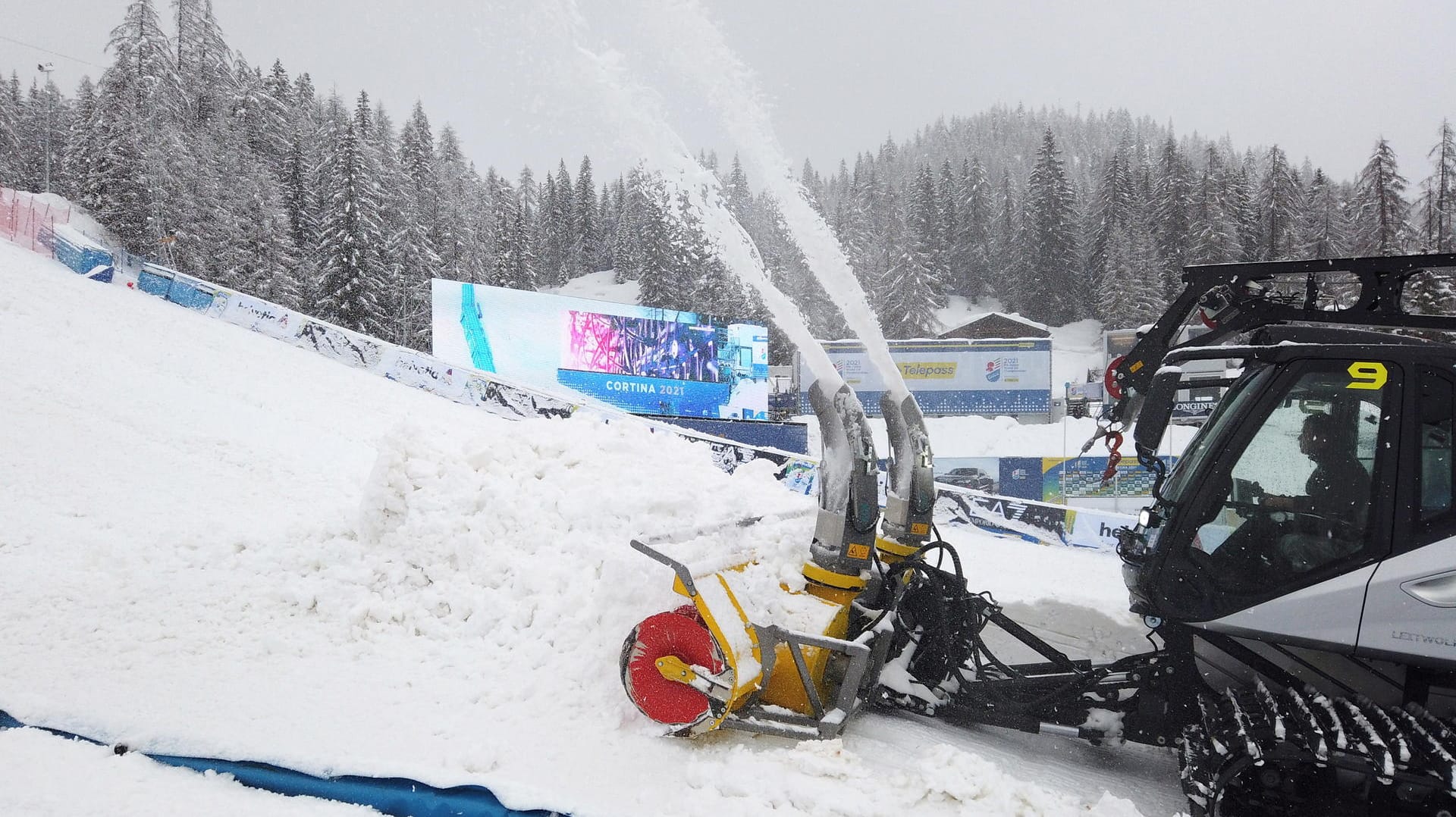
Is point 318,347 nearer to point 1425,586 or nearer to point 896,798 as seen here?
point 896,798

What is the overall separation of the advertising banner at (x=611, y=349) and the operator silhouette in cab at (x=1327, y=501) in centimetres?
2170

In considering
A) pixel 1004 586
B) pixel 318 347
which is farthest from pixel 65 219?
pixel 1004 586

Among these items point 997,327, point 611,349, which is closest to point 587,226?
point 997,327

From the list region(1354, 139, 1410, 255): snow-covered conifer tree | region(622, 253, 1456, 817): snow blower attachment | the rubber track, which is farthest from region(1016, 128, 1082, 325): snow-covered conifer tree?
the rubber track

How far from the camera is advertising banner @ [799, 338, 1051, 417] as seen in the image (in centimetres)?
2811

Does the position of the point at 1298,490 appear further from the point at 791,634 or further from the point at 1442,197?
the point at 1442,197

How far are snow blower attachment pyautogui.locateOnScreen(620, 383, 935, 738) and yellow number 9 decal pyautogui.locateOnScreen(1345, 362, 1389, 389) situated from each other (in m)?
2.26

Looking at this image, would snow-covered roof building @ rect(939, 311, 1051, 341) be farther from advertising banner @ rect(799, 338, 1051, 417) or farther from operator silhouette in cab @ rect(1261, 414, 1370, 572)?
operator silhouette in cab @ rect(1261, 414, 1370, 572)

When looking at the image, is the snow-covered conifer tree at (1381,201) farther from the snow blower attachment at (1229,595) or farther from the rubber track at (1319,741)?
the rubber track at (1319,741)

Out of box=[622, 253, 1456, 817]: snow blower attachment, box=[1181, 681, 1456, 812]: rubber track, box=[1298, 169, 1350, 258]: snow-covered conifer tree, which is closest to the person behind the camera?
box=[1181, 681, 1456, 812]: rubber track

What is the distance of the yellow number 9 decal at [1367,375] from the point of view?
3.44 metres

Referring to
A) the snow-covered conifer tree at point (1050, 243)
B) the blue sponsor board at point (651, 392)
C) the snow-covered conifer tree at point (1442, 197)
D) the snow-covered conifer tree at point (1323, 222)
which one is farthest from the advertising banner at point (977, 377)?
the snow-covered conifer tree at point (1050, 243)

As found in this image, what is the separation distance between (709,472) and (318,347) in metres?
17.8

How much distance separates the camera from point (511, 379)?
23.1 metres
